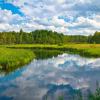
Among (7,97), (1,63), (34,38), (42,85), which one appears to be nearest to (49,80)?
(42,85)

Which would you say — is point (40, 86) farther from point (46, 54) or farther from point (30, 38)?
point (30, 38)

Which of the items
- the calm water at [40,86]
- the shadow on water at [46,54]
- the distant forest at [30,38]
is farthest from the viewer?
the distant forest at [30,38]

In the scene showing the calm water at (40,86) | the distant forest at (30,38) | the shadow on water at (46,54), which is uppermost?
the distant forest at (30,38)

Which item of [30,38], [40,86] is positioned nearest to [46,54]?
[40,86]

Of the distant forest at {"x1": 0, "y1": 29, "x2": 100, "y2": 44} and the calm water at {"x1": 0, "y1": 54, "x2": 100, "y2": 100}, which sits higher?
the distant forest at {"x1": 0, "y1": 29, "x2": 100, "y2": 44}

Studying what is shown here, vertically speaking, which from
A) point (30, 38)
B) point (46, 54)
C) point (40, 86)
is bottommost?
point (46, 54)

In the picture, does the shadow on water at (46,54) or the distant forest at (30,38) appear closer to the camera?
the shadow on water at (46,54)

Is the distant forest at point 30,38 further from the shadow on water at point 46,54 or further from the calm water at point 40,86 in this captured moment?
the calm water at point 40,86

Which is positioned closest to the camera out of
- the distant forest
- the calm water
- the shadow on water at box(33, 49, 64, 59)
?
the calm water

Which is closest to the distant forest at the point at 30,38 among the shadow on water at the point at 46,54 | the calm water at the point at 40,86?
the shadow on water at the point at 46,54

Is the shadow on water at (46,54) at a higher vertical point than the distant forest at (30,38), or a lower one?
lower

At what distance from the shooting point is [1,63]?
143 feet

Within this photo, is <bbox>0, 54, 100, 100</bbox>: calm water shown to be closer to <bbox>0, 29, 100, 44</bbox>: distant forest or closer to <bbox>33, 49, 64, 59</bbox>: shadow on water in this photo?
<bbox>33, 49, 64, 59</bbox>: shadow on water

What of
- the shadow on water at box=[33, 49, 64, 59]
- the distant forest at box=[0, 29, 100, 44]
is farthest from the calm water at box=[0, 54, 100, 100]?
the distant forest at box=[0, 29, 100, 44]
